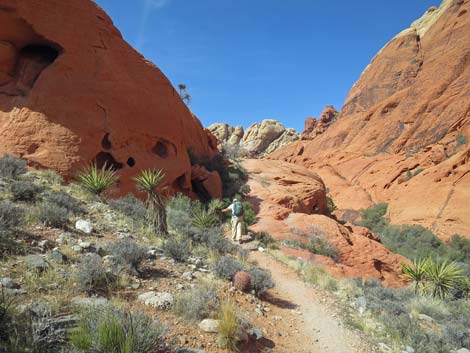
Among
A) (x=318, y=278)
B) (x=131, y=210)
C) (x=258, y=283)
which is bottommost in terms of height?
(x=318, y=278)

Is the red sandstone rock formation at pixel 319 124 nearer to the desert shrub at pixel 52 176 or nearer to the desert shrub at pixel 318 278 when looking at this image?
the desert shrub at pixel 318 278

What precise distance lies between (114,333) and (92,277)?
5.42 ft

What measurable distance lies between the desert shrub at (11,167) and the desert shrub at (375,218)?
26099 millimetres

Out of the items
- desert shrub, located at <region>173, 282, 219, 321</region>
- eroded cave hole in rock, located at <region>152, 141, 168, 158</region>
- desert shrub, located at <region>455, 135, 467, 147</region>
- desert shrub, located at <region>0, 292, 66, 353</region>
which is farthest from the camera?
desert shrub, located at <region>455, 135, 467, 147</region>

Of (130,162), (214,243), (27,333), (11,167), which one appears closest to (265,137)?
(130,162)

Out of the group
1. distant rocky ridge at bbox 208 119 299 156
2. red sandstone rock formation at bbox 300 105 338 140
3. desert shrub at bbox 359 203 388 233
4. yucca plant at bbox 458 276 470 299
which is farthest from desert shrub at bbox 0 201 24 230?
distant rocky ridge at bbox 208 119 299 156

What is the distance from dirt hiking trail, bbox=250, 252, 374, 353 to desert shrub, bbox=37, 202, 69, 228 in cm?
455

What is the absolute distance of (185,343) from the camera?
3854 mm

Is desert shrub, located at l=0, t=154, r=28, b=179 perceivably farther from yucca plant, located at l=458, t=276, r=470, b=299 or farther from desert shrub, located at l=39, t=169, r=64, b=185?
yucca plant, located at l=458, t=276, r=470, b=299

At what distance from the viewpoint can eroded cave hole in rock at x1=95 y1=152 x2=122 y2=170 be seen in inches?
488

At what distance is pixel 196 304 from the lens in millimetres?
4492

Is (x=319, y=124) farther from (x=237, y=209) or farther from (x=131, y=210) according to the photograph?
(x=131, y=210)

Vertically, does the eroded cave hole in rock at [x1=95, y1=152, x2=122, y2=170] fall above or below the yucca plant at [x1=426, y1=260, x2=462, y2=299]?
above

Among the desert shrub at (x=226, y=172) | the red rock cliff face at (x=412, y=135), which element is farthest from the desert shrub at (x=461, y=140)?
the desert shrub at (x=226, y=172)
